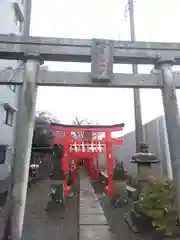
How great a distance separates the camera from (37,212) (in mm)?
7320

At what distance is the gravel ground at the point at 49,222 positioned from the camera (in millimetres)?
5070

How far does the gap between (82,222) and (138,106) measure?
16.4 feet

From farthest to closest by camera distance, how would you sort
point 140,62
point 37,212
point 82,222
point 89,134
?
point 89,134 < point 37,212 < point 82,222 < point 140,62

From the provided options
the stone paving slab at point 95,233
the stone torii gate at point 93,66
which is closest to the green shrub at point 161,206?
the stone paving slab at point 95,233

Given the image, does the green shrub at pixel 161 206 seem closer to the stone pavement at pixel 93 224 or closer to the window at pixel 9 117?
the stone pavement at pixel 93 224

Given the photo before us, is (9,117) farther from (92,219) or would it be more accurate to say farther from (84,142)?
(92,219)

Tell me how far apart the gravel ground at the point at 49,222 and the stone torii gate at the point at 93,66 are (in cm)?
316

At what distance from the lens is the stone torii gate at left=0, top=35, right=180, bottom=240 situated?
330 cm

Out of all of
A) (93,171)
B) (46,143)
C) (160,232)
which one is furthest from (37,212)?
(93,171)

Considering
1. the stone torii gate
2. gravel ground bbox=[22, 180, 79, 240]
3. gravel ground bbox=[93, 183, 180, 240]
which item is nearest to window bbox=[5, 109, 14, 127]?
gravel ground bbox=[22, 180, 79, 240]

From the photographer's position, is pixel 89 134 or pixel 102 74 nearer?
pixel 102 74

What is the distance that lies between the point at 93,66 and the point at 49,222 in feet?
16.2

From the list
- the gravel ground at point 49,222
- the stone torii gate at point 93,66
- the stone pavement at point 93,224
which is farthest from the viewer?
the gravel ground at point 49,222

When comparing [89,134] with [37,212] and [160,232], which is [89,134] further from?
[160,232]
